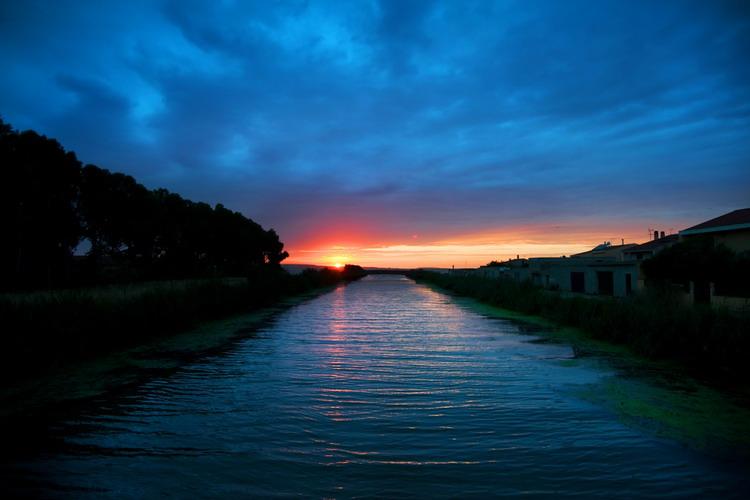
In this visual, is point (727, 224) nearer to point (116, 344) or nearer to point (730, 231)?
point (730, 231)

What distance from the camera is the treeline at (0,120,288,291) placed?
82.2 ft

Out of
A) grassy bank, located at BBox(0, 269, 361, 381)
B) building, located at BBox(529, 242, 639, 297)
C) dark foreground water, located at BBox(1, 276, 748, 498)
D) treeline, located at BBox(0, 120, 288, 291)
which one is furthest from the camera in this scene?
building, located at BBox(529, 242, 639, 297)

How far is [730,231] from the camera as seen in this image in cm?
1983

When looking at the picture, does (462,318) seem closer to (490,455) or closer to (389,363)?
A: (389,363)

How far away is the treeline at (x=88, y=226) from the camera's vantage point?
986 inches

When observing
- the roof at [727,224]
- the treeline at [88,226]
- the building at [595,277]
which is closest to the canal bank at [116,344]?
the treeline at [88,226]

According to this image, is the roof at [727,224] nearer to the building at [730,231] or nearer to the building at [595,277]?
the building at [730,231]

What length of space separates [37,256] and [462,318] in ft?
85.7

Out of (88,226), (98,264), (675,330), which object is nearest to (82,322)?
(675,330)

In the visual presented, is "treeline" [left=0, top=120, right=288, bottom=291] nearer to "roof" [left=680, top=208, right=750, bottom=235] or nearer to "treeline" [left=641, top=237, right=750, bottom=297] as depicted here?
"treeline" [left=641, top=237, right=750, bottom=297]

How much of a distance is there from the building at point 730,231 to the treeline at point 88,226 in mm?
27214

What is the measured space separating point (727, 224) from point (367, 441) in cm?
2216

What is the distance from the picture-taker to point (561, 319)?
17.0 m

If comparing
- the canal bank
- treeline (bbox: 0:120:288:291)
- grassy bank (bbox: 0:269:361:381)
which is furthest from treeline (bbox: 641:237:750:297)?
treeline (bbox: 0:120:288:291)
